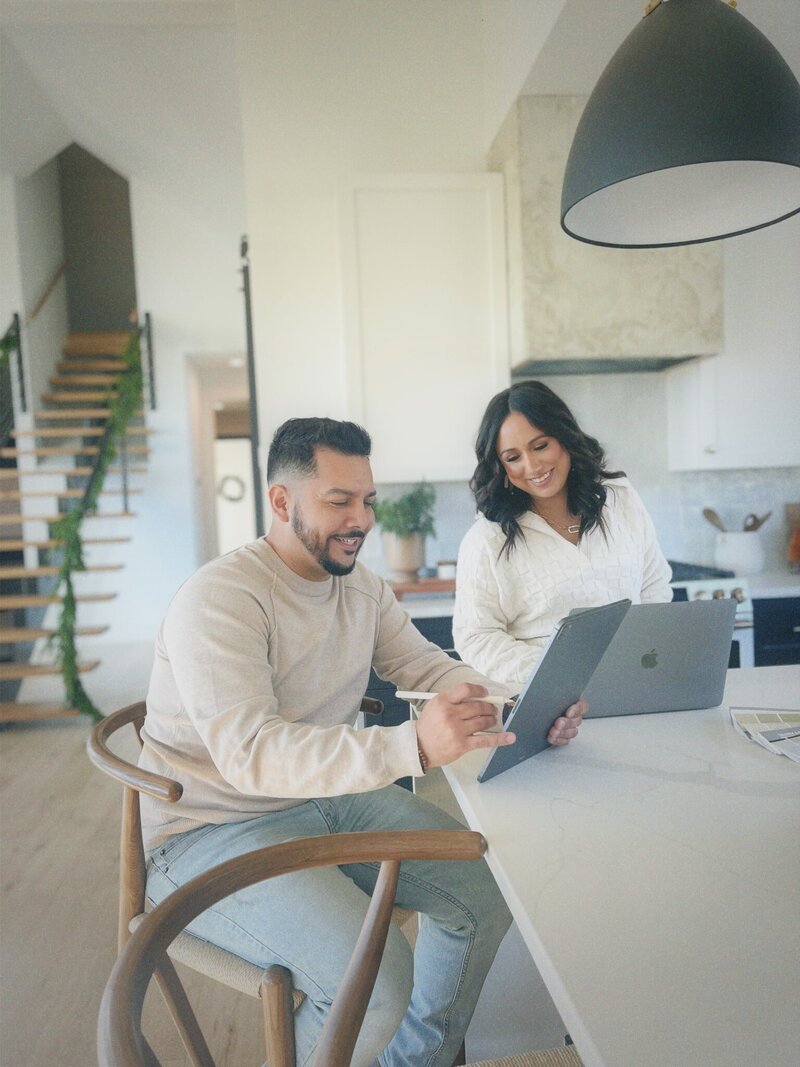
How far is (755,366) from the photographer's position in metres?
3.20

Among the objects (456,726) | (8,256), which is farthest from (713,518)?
(8,256)

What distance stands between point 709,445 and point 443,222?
1.39m

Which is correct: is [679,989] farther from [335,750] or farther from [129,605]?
[129,605]

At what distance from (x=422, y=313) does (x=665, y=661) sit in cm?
204

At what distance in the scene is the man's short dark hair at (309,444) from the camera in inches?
58.2

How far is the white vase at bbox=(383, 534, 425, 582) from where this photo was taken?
322 centimetres

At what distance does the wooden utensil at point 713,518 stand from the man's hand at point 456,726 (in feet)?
8.72

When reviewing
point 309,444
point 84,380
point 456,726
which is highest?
point 84,380

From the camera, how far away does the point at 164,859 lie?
4.50ft

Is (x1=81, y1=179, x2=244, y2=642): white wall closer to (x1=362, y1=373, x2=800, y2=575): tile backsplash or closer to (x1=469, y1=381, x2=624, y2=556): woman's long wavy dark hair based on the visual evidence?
(x1=362, y1=373, x2=800, y2=575): tile backsplash

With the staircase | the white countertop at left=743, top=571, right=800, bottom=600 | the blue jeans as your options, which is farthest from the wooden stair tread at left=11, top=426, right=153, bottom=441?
the blue jeans

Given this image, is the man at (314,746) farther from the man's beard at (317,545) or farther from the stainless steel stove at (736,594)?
the stainless steel stove at (736,594)

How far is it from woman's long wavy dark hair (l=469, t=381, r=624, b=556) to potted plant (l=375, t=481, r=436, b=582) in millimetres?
1118

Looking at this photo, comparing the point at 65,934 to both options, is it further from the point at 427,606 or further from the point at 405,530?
the point at 405,530
